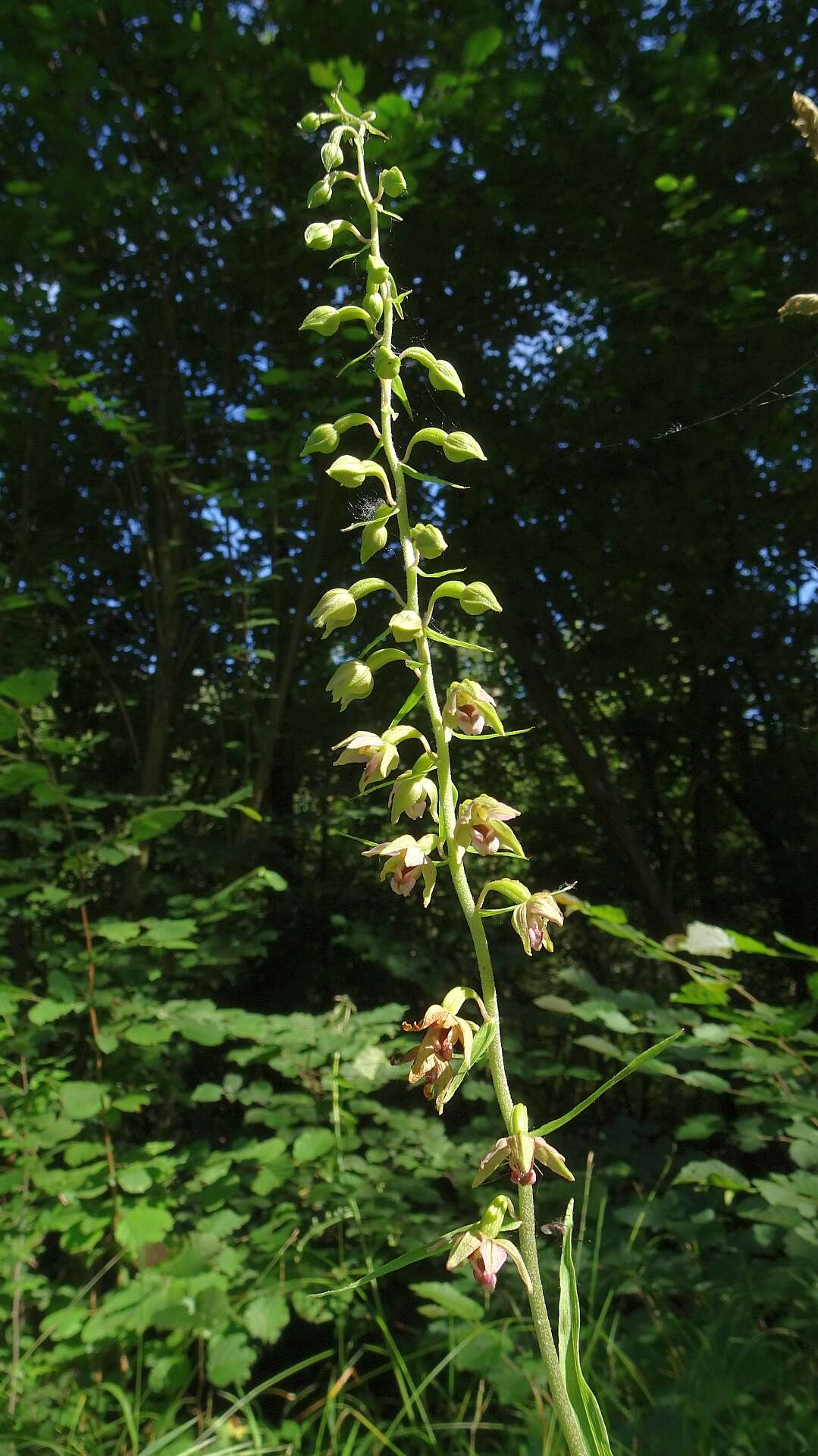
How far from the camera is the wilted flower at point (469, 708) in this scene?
1.01 meters

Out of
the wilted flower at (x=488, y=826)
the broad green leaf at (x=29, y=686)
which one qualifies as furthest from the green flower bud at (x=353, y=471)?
the broad green leaf at (x=29, y=686)

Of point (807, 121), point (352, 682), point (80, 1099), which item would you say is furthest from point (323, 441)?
point (80, 1099)

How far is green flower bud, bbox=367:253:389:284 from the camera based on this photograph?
42.4 inches

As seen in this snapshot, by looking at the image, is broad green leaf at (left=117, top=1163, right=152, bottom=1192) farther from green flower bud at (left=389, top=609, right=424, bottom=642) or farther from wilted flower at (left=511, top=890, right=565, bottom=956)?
green flower bud at (left=389, top=609, right=424, bottom=642)

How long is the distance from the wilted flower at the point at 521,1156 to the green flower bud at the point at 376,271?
950 mm

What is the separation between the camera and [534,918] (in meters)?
1.04

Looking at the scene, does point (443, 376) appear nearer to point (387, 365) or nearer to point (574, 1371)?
point (387, 365)

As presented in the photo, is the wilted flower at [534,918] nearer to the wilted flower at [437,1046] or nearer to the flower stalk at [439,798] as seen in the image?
the flower stalk at [439,798]

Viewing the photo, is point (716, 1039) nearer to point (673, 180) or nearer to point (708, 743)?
point (673, 180)

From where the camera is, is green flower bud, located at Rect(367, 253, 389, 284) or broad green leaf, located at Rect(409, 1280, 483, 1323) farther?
broad green leaf, located at Rect(409, 1280, 483, 1323)

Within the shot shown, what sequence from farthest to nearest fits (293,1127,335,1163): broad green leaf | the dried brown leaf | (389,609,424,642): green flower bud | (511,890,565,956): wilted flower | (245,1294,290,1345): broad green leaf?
1. (293,1127,335,1163): broad green leaf
2. (245,1294,290,1345): broad green leaf
3. (511,890,565,956): wilted flower
4. (389,609,424,642): green flower bud
5. the dried brown leaf

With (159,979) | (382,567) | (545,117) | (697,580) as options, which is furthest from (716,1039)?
(545,117)

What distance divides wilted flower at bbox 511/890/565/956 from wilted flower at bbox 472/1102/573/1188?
0.20m

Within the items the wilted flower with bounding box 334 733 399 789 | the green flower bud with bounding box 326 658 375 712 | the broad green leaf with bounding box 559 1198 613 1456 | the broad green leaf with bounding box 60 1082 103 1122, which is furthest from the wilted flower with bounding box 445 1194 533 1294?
the broad green leaf with bounding box 60 1082 103 1122
